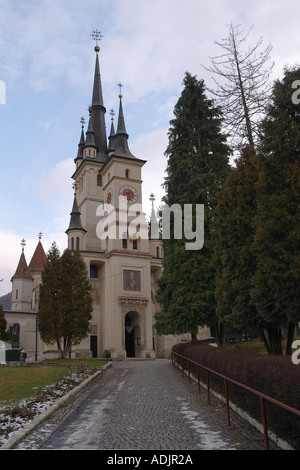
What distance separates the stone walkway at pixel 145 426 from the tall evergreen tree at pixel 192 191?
7.73 meters

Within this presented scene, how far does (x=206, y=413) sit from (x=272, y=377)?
3.22 meters

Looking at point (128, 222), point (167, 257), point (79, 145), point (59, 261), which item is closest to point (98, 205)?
Result: point (128, 222)

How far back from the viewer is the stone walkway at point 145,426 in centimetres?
683

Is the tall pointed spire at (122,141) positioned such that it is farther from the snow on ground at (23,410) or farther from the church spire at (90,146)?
the snow on ground at (23,410)

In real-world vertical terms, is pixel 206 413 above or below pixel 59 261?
below

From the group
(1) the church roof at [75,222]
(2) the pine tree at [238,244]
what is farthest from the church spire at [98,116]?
(2) the pine tree at [238,244]

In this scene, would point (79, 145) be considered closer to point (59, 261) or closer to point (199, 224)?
point (59, 261)

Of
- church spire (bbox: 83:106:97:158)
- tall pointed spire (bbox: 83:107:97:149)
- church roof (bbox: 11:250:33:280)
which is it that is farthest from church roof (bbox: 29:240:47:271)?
tall pointed spire (bbox: 83:107:97:149)

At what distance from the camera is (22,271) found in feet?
177

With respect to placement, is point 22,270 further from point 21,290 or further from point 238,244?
point 238,244

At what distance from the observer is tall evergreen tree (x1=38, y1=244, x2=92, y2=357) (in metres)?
30.2

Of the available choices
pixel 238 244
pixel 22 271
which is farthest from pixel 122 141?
pixel 238 244

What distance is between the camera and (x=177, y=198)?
22.2 m

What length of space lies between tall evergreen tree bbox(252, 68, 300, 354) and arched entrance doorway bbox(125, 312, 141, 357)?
1151 inches
